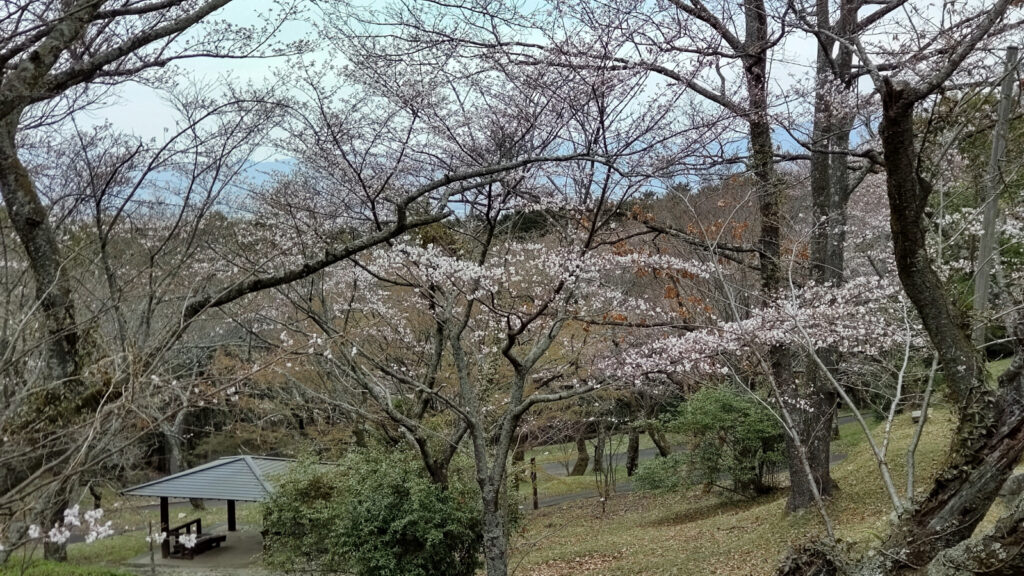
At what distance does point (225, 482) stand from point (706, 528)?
8544 millimetres

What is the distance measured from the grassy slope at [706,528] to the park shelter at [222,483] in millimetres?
4833

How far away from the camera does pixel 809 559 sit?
3062 mm

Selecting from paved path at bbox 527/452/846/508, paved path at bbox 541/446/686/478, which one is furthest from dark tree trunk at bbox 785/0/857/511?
paved path at bbox 541/446/686/478

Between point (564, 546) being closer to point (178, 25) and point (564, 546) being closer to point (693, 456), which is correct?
point (693, 456)

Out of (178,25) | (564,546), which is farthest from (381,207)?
(564,546)

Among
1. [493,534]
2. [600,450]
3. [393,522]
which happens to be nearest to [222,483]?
[393,522]

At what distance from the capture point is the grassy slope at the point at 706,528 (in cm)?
715

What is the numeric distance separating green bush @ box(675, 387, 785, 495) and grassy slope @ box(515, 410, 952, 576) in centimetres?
53

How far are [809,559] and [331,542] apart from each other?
19.3 feet

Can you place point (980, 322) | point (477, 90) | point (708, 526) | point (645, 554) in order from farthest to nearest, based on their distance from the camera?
1. point (708, 526)
2. point (645, 554)
3. point (477, 90)
4. point (980, 322)

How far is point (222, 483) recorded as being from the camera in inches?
489

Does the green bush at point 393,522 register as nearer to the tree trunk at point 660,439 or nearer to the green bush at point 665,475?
the green bush at point 665,475

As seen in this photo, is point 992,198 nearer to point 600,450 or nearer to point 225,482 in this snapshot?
point 225,482

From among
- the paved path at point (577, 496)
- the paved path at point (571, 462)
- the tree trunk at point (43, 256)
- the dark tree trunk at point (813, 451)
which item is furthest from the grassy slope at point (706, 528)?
the paved path at point (571, 462)
